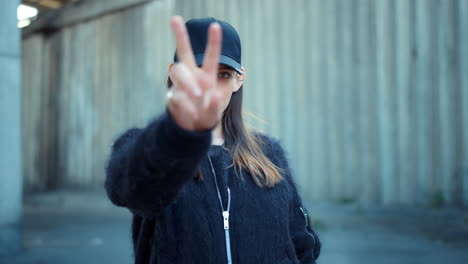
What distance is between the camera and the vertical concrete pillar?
4578 mm

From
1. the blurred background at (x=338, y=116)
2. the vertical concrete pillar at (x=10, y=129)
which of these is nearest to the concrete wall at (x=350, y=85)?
the blurred background at (x=338, y=116)

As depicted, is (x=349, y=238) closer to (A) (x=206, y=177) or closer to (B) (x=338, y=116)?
(B) (x=338, y=116)

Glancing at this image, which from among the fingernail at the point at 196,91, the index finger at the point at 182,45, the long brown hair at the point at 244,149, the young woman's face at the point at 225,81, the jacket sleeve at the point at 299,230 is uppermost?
the index finger at the point at 182,45

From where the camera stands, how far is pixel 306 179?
231 inches

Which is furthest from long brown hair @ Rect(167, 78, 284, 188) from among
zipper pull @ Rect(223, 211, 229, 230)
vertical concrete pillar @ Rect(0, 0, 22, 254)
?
vertical concrete pillar @ Rect(0, 0, 22, 254)

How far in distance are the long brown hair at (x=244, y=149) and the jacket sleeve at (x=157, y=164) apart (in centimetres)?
33

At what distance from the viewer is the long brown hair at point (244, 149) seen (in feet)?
5.12

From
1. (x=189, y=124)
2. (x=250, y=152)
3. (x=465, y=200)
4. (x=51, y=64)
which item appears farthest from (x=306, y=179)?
(x=51, y=64)

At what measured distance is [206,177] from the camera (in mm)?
1461

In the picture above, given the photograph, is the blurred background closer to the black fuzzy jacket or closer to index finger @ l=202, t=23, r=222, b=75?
the black fuzzy jacket

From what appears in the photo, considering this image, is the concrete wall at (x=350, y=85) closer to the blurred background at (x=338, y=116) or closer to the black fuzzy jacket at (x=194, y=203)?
the blurred background at (x=338, y=116)

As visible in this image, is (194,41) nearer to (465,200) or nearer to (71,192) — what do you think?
(465,200)

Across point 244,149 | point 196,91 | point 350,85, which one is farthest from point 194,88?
point 350,85

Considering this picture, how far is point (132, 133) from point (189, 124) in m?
0.48
